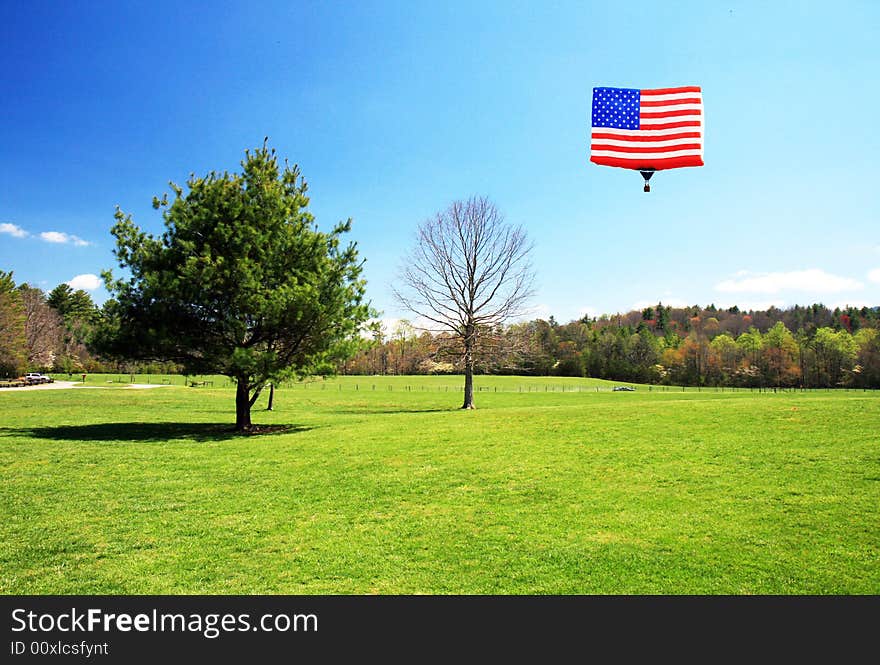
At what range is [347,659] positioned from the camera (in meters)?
5.39

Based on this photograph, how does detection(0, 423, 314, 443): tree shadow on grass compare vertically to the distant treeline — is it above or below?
below

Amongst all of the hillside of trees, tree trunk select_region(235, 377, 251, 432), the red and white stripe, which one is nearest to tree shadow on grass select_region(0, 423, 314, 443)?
tree trunk select_region(235, 377, 251, 432)

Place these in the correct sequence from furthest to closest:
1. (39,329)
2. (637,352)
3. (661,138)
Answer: (637,352) < (39,329) < (661,138)

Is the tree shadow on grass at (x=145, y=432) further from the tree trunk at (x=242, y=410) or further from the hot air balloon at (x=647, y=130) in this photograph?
the hot air balloon at (x=647, y=130)

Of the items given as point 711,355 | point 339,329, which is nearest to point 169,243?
point 339,329

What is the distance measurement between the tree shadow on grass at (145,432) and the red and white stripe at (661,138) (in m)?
18.2

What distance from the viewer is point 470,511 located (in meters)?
10.2

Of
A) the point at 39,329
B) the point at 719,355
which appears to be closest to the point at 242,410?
the point at 39,329

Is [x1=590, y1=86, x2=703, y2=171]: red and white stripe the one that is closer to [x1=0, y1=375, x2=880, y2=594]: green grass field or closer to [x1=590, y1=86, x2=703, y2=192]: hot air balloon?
[x1=590, y1=86, x2=703, y2=192]: hot air balloon

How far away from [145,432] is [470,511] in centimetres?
1819

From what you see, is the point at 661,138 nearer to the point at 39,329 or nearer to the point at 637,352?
the point at 39,329

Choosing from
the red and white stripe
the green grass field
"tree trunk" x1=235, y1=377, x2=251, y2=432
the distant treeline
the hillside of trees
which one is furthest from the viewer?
the distant treeline

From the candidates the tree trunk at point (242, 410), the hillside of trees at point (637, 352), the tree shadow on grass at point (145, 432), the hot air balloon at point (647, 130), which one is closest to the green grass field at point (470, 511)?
the tree shadow on grass at point (145, 432)

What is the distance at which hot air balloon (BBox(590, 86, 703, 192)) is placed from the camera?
7465mm
